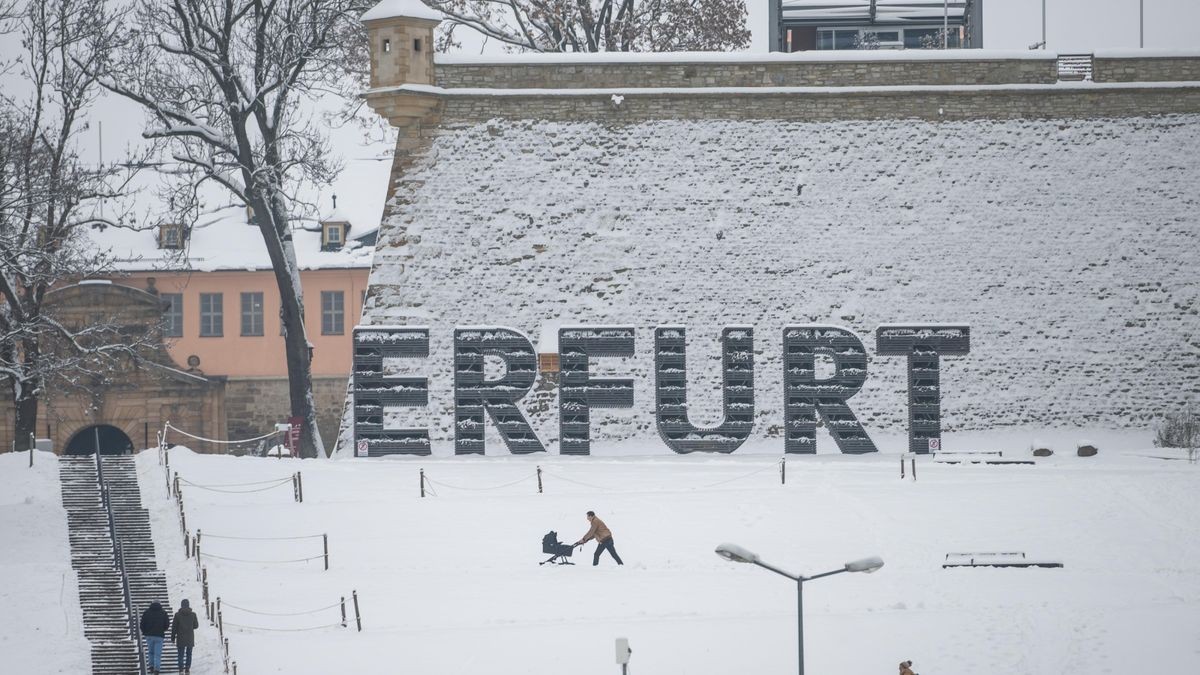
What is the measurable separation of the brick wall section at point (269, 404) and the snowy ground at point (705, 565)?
22028 millimetres

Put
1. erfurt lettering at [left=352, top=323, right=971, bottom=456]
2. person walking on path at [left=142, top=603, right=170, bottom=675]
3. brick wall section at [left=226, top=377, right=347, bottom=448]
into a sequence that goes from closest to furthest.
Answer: person walking on path at [left=142, top=603, right=170, bottom=675]
erfurt lettering at [left=352, top=323, right=971, bottom=456]
brick wall section at [left=226, top=377, right=347, bottom=448]

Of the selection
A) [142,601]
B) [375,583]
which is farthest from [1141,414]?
[142,601]

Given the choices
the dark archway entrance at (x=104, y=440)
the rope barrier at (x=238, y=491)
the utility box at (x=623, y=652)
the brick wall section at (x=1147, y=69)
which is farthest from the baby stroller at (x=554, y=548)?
the dark archway entrance at (x=104, y=440)

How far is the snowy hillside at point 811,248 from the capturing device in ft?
116

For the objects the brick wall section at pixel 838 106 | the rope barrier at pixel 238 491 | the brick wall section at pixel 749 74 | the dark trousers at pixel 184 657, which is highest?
the brick wall section at pixel 749 74

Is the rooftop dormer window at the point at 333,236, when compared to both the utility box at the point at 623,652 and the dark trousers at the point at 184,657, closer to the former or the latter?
the dark trousers at the point at 184,657

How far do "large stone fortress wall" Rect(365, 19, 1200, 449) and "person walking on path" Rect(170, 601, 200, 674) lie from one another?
459 inches

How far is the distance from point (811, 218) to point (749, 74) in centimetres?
298

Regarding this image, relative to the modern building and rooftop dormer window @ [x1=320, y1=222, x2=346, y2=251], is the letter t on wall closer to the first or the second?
the modern building

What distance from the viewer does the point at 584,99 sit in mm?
35719

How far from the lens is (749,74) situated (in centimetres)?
3584

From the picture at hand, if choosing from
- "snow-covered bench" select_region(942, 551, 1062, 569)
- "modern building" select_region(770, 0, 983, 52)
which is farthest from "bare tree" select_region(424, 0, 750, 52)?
"snow-covered bench" select_region(942, 551, 1062, 569)

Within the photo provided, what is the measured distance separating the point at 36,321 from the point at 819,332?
14.5 meters

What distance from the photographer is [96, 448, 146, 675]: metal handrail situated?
24.7m
